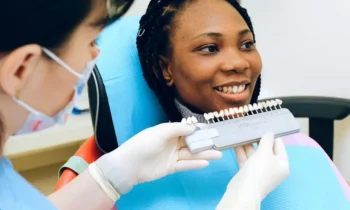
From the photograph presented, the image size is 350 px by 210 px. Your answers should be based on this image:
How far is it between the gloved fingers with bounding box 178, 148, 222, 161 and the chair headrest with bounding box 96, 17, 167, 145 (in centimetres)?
20

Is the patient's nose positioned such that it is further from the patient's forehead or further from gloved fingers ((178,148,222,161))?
gloved fingers ((178,148,222,161))

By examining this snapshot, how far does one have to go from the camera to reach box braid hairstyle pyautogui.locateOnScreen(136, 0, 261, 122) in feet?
3.74

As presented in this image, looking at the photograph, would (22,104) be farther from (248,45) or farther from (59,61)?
(248,45)

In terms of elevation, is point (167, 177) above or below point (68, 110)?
below

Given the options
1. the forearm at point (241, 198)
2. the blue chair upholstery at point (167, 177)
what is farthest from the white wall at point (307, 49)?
the forearm at point (241, 198)

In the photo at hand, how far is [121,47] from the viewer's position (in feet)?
4.05

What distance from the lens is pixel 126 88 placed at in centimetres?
119

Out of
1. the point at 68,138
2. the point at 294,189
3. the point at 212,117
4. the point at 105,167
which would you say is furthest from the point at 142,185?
the point at 68,138

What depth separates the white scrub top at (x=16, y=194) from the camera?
718mm

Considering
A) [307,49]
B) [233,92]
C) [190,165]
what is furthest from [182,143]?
[307,49]

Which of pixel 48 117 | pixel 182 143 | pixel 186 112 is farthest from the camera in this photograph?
pixel 186 112

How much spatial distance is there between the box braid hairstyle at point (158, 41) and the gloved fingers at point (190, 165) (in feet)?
0.66

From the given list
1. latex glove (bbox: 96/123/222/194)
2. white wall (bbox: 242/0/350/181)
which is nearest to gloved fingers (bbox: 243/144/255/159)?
latex glove (bbox: 96/123/222/194)

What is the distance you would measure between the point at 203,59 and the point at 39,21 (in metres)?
0.56
